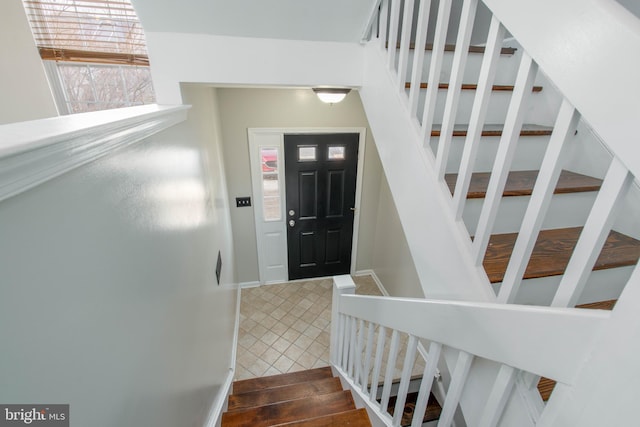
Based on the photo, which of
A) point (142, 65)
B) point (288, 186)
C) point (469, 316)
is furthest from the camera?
point (288, 186)

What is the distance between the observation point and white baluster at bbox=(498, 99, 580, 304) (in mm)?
528

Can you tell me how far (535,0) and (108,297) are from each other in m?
1.10

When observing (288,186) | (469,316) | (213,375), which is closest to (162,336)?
(469,316)

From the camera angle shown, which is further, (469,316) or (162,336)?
(162,336)

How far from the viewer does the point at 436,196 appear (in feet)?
3.16

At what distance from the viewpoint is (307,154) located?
3.23 metres

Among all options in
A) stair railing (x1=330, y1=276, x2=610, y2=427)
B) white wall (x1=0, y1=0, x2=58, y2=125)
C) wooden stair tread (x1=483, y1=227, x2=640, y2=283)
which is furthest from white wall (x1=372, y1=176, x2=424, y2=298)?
white wall (x1=0, y1=0, x2=58, y2=125)

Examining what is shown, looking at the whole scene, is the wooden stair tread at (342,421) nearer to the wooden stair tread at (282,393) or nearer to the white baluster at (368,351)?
the white baluster at (368,351)

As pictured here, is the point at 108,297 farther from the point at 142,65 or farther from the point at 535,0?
the point at 142,65

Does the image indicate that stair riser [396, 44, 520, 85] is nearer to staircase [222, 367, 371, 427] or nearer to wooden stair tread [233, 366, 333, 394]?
staircase [222, 367, 371, 427]

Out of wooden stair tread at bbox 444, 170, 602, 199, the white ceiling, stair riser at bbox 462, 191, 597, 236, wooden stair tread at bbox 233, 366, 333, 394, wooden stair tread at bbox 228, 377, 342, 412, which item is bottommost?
wooden stair tread at bbox 233, 366, 333, 394

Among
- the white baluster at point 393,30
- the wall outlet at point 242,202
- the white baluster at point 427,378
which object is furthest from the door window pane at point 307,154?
the white baluster at point 427,378

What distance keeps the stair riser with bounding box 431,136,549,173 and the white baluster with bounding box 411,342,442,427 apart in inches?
26.7

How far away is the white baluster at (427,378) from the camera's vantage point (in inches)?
36.0
